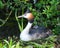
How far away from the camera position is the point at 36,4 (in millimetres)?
3959

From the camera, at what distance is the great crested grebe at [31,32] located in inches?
154

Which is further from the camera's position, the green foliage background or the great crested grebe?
the great crested grebe

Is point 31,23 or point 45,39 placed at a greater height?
point 31,23

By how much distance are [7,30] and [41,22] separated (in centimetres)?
61

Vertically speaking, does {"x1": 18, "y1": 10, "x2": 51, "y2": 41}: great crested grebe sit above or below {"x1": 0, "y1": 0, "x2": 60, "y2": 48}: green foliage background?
below

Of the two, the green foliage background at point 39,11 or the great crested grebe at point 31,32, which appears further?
the great crested grebe at point 31,32

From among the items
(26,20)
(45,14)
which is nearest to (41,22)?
(45,14)

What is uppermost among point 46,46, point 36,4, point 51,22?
point 36,4

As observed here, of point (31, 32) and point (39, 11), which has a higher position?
point (39, 11)

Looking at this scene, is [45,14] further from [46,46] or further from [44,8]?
[46,46]

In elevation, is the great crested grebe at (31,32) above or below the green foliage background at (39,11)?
below

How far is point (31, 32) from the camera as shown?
3.94 m

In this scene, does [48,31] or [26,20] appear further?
[26,20]

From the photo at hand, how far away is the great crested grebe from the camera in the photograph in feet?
12.9
